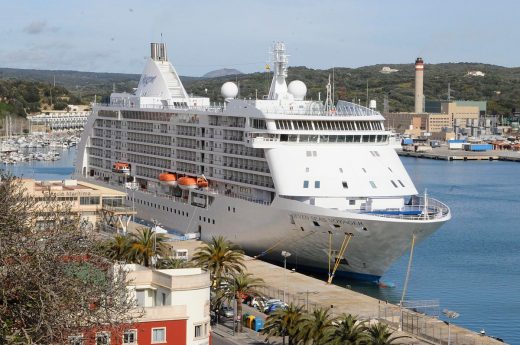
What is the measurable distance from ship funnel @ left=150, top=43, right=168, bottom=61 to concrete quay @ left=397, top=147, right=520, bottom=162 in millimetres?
95200

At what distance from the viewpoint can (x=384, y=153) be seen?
42.2 metres

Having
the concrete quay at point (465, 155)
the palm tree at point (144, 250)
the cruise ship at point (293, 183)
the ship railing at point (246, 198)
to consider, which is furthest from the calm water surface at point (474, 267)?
the concrete quay at point (465, 155)

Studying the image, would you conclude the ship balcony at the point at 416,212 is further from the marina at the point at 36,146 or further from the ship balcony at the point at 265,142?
the marina at the point at 36,146

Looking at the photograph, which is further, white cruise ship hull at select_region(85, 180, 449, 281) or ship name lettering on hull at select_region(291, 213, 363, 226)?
white cruise ship hull at select_region(85, 180, 449, 281)

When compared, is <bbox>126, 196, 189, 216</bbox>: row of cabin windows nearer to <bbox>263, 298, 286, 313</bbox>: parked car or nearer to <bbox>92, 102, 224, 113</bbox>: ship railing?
<bbox>92, 102, 224, 113</bbox>: ship railing

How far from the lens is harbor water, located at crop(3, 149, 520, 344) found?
3869cm

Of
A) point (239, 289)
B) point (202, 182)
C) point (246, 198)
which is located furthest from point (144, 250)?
point (202, 182)

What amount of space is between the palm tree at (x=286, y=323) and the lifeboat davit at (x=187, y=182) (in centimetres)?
1837

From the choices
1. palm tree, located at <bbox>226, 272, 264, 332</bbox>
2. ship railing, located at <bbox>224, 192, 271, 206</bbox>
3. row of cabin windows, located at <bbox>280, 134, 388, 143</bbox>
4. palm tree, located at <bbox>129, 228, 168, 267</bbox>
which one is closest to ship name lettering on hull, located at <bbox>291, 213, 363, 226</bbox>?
ship railing, located at <bbox>224, 192, 271, 206</bbox>

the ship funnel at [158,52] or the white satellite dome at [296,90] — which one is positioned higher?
the ship funnel at [158,52]

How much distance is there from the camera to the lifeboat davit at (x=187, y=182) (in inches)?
1869

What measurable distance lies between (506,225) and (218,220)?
2728cm

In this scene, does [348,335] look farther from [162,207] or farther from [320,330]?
[162,207]

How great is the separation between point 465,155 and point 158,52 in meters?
100
